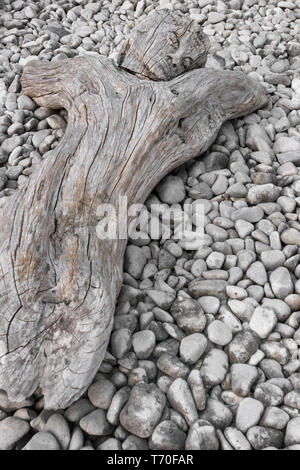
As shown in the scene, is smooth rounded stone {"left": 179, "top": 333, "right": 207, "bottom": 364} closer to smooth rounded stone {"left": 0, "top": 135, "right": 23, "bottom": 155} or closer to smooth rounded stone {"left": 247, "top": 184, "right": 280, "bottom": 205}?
smooth rounded stone {"left": 247, "top": 184, "right": 280, "bottom": 205}

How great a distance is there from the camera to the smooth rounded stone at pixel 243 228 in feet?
7.02

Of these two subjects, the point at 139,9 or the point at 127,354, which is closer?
the point at 127,354

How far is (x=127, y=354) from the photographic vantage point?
168cm

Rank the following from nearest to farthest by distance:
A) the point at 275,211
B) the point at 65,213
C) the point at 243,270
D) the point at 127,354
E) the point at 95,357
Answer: the point at 95,357
the point at 127,354
the point at 65,213
the point at 243,270
the point at 275,211

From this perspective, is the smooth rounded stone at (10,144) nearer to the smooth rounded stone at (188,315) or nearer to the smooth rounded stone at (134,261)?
the smooth rounded stone at (134,261)

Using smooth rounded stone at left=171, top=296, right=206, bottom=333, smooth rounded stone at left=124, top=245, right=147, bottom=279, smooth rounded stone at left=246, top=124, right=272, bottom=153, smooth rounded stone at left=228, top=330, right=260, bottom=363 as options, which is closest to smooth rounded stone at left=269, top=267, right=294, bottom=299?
smooth rounded stone at left=228, top=330, right=260, bottom=363

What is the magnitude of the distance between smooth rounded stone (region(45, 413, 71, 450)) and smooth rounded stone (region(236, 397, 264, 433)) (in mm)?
582

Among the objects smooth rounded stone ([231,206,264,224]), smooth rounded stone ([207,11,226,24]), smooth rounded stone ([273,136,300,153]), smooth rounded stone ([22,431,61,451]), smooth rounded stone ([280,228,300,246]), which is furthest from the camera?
smooth rounded stone ([207,11,226,24])

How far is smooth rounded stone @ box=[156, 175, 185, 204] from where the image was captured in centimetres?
232

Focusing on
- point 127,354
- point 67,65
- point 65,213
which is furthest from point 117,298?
point 67,65

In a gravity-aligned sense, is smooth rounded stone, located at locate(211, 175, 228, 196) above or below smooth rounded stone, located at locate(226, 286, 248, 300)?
above

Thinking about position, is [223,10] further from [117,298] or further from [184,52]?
[117,298]

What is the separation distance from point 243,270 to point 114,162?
783 mm
